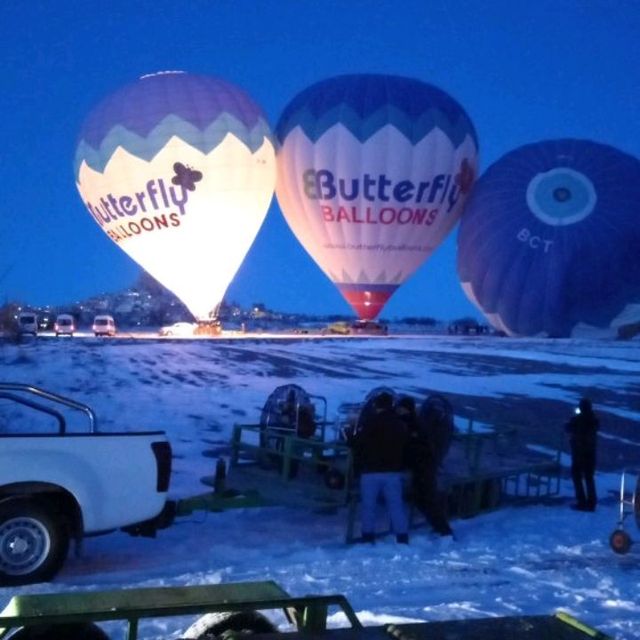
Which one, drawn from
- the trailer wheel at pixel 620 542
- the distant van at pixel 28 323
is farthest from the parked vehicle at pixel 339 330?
the trailer wheel at pixel 620 542

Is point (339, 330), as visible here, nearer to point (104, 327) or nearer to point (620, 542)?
point (104, 327)

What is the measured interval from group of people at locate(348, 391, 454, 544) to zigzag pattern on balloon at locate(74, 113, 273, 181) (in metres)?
32.6

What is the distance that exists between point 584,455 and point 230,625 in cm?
724

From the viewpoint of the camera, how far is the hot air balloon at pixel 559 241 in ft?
140

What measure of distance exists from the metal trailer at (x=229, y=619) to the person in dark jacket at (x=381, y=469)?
442cm

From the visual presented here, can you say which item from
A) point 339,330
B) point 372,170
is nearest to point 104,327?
point 339,330

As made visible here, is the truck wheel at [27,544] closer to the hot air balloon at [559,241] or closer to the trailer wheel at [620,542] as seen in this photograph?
the trailer wheel at [620,542]

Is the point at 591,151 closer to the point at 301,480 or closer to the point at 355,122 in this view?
the point at 355,122

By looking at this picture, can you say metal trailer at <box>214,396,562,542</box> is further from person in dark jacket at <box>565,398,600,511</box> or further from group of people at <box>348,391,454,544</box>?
person in dark jacket at <box>565,398,600,511</box>

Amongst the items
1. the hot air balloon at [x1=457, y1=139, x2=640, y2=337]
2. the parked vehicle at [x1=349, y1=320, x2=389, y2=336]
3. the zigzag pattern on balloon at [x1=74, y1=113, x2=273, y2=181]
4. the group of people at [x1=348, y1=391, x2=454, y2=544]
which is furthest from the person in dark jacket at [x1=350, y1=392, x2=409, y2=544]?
the parked vehicle at [x1=349, y1=320, x2=389, y2=336]

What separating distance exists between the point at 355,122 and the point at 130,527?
36665mm

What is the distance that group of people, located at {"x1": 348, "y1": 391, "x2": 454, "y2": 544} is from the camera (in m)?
8.66

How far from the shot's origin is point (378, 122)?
42812mm

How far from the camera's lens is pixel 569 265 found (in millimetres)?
42219
